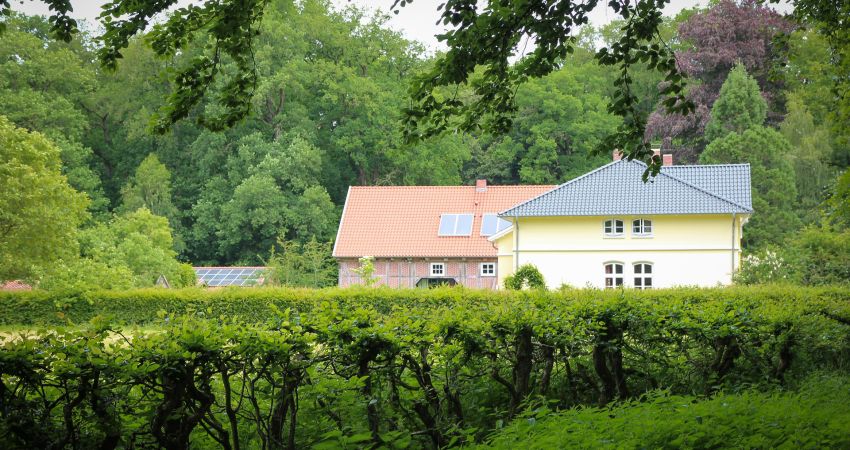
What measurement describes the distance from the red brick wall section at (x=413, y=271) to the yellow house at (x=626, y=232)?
19.7ft

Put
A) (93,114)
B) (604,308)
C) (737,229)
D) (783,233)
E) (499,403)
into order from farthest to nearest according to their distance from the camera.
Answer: (93,114), (783,233), (737,229), (604,308), (499,403)

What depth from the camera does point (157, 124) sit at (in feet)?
23.7

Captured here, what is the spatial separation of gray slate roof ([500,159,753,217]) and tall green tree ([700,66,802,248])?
5492 millimetres

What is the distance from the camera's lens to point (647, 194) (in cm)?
3628

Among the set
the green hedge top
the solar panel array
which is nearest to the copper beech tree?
the green hedge top

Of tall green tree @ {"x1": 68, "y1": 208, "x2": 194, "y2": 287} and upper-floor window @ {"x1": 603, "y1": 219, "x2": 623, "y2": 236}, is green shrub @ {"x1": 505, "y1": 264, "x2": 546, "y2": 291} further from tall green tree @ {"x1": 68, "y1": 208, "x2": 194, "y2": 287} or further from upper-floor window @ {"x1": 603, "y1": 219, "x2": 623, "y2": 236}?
tall green tree @ {"x1": 68, "y1": 208, "x2": 194, "y2": 287}

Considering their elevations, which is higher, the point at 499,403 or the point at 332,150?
the point at 332,150

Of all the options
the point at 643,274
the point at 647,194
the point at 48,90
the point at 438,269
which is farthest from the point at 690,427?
the point at 48,90

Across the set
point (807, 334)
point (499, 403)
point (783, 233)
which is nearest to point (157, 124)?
point (499, 403)

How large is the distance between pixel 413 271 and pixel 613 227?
35.8 ft

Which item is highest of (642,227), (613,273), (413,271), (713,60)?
(713,60)

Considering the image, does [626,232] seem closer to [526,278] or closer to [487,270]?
[526,278]

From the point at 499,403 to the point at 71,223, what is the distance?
85.1 feet

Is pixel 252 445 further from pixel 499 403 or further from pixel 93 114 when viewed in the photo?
pixel 93 114
